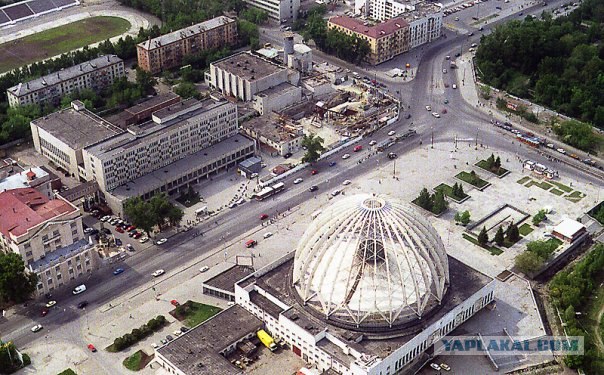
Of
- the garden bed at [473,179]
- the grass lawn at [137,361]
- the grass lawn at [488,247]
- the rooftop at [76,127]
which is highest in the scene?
the rooftop at [76,127]

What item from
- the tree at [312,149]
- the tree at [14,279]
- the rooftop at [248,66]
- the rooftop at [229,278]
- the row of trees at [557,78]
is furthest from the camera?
the rooftop at [248,66]

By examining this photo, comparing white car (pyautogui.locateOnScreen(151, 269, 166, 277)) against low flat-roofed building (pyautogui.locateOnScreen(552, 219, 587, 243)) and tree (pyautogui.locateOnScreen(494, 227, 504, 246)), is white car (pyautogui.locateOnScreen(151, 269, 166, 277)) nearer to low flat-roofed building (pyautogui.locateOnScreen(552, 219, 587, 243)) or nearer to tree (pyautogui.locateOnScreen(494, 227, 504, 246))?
tree (pyautogui.locateOnScreen(494, 227, 504, 246))

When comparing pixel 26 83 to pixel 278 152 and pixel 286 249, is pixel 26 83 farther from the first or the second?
pixel 286 249

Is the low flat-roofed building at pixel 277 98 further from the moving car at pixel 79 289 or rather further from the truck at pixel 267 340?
the truck at pixel 267 340

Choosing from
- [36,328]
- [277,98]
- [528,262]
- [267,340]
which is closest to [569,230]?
[528,262]

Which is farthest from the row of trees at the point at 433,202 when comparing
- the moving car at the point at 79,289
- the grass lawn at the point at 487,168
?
the moving car at the point at 79,289

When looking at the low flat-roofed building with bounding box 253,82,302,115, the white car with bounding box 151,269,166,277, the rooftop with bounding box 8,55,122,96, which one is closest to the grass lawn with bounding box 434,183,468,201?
the low flat-roofed building with bounding box 253,82,302,115

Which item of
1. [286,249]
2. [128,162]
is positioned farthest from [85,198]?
[286,249]
